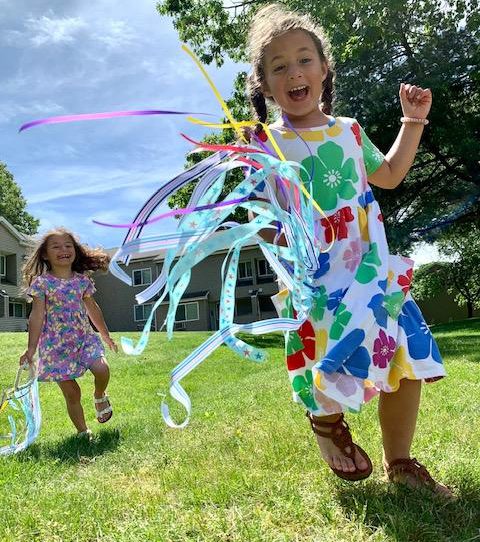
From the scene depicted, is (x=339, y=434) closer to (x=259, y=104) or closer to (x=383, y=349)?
(x=383, y=349)

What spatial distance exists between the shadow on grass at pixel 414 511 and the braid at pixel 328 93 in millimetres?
1619

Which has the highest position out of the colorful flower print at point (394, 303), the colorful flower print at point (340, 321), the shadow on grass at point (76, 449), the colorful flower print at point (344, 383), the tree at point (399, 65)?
the tree at point (399, 65)

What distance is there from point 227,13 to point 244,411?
15555 millimetres

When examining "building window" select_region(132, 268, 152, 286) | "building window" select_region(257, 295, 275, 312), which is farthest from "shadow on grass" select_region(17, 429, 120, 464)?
"building window" select_region(132, 268, 152, 286)

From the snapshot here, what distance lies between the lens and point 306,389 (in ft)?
7.87

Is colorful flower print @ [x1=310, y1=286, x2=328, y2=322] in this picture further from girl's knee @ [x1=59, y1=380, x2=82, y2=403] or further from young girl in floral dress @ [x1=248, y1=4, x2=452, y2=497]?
girl's knee @ [x1=59, y1=380, x2=82, y2=403]

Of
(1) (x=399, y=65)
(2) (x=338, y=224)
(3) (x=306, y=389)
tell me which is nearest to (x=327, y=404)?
(3) (x=306, y=389)

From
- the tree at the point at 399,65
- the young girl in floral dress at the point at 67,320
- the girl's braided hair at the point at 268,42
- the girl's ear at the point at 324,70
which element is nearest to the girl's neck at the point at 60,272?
the young girl in floral dress at the point at 67,320

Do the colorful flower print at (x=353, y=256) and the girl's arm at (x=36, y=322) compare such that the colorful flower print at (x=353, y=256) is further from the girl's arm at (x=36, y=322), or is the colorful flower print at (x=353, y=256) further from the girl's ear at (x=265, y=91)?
the girl's arm at (x=36, y=322)

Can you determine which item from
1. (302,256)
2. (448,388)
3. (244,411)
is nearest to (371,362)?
(302,256)

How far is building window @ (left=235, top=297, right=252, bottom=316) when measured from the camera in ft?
129

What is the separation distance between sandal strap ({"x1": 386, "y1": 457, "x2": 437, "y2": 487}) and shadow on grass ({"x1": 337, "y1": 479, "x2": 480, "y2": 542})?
0.07m

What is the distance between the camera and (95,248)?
5723 millimetres

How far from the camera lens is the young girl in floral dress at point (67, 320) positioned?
16.5 ft
